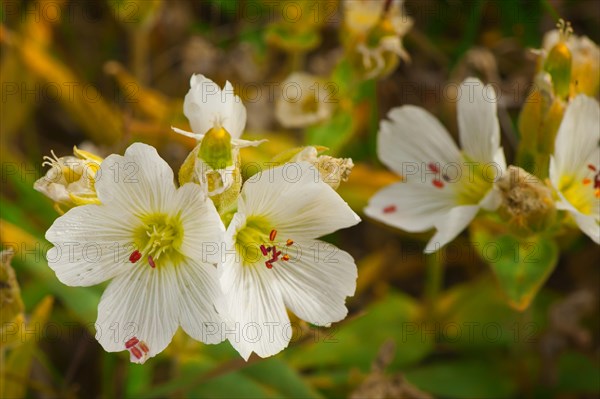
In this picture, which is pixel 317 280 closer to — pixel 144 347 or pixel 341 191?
pixel 144 347

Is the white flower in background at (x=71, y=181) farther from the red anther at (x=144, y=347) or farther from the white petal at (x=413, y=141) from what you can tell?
the white petal at (x=413, y=141)

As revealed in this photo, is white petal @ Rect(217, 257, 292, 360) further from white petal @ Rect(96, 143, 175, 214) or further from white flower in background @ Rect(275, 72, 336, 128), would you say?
white flower in background @ Rect(275, 72, 336, 128)

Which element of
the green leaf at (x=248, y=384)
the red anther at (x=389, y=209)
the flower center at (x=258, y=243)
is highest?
the flower center at (x=258, y=243)

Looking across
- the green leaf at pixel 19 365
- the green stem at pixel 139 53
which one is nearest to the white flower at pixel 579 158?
the green leaf at pixel 19 365

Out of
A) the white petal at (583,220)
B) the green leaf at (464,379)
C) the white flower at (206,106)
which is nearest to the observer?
the white flower at (206,106)

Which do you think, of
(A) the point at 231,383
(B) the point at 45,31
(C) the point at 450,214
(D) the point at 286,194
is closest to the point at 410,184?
(C) the point at 450,214

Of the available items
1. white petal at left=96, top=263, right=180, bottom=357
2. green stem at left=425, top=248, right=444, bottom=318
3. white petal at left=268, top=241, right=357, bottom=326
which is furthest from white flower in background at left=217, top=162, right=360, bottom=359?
green stem at left=425, top=248, right=444, bottom=318

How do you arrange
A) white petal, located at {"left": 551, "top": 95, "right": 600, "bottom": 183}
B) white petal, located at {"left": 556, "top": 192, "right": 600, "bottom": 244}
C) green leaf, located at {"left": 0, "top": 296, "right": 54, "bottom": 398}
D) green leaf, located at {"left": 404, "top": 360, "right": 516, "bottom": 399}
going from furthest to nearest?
green leaf, located at {"left": 404, "top": 360, "right": 516, "bottom": 399}
green leaf, located at {"left": 0, "top": 296, "right": 54, "bottom": 398}
white petal, located at {"left": 551, "top": 95, "right": 600, "bottom": 183}
white petal, located at {"left": 556, "top": 192, "right": 600, "bottom": 244}
